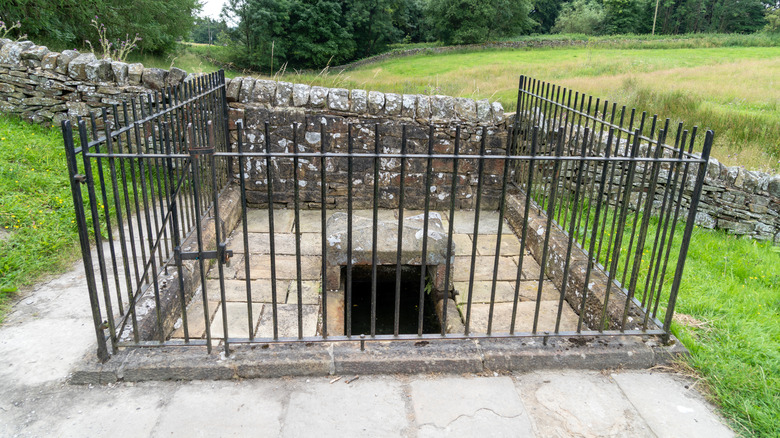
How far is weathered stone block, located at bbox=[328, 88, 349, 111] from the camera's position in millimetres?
6133

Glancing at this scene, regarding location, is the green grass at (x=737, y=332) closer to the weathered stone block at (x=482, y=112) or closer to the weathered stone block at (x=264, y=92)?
the weathered stone block at (x=482, y=112)

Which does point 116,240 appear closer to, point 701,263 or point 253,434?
point 253,434

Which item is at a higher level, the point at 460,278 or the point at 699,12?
the point at 699,12

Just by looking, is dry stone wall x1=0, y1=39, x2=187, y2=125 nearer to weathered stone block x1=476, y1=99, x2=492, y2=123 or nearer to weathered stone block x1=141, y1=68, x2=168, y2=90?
weathered stone block x1=141, y1=68, x2=168, y2=90

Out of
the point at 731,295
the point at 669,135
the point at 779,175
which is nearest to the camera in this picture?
the point at 731,295

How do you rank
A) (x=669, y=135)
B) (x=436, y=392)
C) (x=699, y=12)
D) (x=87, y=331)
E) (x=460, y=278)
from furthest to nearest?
1. (x=699, y=12)
2. (x=669, y=135)
3. (x=460, y=278)
4. (x=87, y=331)
5. (x=436, y=392)

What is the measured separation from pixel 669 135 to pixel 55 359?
877 centimetres

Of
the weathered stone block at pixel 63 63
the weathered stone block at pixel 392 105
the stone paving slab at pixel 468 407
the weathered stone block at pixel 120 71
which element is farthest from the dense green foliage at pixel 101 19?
the stone paving slab at pixel 468 407

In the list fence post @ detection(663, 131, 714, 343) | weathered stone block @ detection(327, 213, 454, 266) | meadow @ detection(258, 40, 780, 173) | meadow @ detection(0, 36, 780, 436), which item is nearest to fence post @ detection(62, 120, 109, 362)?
meadow @ detection(0, 36, 780, 436)

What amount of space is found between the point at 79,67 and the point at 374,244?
6.18 meters

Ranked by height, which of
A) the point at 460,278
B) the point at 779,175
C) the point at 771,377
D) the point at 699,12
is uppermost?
the point at 699,12

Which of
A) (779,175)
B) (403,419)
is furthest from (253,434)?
(779,175)

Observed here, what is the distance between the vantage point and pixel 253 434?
2387 millimetres

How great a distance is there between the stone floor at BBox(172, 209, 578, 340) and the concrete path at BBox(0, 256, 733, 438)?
75 cm
